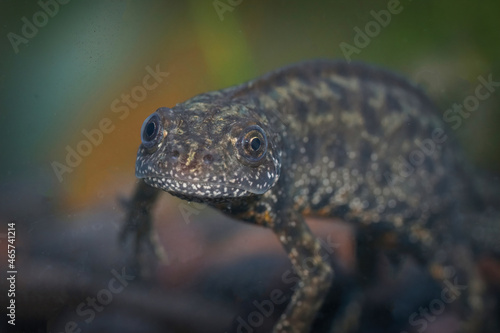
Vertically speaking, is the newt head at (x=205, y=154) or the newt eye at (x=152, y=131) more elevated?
the newt eye at (x=152, y=131)

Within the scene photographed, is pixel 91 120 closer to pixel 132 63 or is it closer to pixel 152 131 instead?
pixel 132 63

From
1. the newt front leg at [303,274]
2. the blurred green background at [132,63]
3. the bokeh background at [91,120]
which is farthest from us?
the blurred green background at [132,63]

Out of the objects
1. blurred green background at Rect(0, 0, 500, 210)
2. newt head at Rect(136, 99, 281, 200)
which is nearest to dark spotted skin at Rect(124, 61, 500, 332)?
newt head at Rect(136, 99, 281, 200)

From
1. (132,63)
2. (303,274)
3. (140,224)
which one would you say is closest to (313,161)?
(303,274)

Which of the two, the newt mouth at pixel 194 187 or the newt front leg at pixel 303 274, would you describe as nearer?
the newt mouth at pixel 194 187

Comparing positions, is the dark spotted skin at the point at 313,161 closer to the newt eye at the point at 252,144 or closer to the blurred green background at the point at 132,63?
the newt eye at the point at 252,144

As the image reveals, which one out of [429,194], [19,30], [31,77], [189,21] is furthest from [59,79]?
[429,194]

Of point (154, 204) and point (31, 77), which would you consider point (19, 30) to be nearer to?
point (31, 77)

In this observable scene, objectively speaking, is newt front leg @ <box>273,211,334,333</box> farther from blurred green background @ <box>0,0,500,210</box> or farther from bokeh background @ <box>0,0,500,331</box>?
blurred green background @ <box>0,0,500,210</box>

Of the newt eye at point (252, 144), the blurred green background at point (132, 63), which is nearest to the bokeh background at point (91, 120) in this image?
the blurred green background at point (132, 63)
